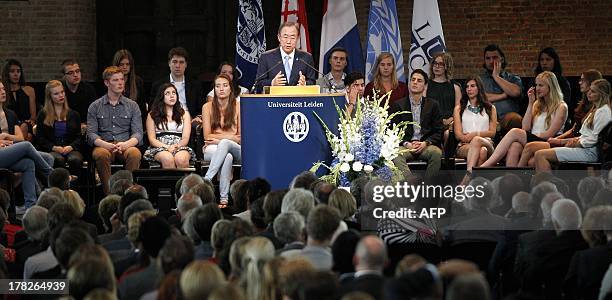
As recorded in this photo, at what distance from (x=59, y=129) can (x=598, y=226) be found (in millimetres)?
6509

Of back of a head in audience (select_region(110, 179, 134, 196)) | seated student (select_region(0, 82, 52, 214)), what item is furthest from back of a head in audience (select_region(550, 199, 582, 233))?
seated student (select_region(0, 82, 52, 214))

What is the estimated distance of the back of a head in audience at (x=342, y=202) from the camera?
25.2 ft

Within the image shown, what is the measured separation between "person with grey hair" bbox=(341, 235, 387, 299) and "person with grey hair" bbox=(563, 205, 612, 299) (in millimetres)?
1573

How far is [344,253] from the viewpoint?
594 centimetres

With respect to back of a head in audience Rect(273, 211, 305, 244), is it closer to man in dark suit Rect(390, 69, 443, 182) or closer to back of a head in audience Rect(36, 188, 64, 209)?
back of a head in audience Rect(36, 188, 64, 209)

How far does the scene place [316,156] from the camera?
10.2 m

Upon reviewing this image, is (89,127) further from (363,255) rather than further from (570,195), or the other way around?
(363,255)

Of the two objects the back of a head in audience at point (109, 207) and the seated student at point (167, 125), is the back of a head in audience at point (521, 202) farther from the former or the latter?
the seated student at point (167, 125)

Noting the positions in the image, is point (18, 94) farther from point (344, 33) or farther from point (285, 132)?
point (285, 132)

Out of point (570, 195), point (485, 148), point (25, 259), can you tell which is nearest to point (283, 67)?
point (485, 148)

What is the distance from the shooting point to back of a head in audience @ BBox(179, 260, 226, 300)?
4.94 meters

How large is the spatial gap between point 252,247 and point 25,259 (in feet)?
7.57

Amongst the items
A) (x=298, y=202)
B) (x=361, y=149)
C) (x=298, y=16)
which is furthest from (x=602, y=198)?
(x=298, y=16)

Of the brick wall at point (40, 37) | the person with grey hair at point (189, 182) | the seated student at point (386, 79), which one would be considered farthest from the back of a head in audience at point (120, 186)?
the brick wall at point (40, 37)
